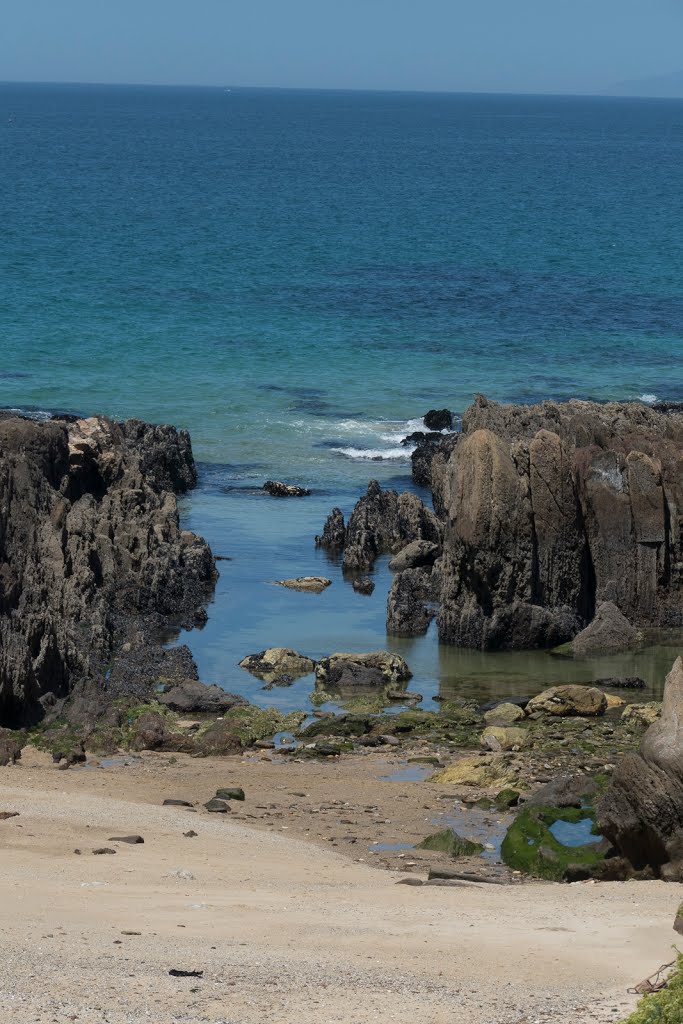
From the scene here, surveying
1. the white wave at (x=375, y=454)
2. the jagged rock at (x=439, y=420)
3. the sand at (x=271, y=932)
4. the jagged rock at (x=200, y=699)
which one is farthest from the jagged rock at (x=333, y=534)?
the sand at (x=271, y=932)

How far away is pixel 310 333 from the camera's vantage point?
251 ft

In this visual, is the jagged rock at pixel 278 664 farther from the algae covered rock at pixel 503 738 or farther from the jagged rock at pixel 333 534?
the jagged rock at pixel 333 534

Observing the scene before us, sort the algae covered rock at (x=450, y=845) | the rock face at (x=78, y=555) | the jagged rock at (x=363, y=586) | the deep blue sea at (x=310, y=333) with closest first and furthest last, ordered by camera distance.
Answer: the algae covered rock at (x=450, y=845) → the rock face at (x=78, y=555) → the deep blue sea at (x=310, y=333) → the jagged rock at (x=363, y=586)

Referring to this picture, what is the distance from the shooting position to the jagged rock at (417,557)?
40.4m

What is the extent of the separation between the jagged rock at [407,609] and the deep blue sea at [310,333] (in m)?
0.44

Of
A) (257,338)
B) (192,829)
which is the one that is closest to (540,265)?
(257,338)

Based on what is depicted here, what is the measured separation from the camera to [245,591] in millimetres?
38750

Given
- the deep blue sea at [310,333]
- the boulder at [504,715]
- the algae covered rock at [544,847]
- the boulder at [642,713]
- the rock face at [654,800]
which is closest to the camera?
the rock face at [654,800]

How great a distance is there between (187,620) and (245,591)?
2420mm

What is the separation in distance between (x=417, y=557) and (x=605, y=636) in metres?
6.46

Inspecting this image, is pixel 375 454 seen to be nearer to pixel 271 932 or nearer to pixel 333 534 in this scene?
pixel 333 534

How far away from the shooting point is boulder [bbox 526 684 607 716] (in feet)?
101

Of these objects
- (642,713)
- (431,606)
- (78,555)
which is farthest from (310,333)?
(642,713)

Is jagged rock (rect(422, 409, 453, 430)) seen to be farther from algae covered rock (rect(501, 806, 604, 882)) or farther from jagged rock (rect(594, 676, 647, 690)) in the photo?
algae covered rock (rect(501, 806, 604, 882))
